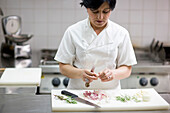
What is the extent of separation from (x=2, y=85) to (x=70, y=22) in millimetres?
1546

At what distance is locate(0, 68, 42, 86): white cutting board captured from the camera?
173cm

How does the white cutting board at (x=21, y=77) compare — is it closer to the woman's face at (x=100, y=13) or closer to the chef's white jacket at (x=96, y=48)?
the chef's white jacket at (x=96, y=48)

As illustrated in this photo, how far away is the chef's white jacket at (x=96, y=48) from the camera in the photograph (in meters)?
1.71

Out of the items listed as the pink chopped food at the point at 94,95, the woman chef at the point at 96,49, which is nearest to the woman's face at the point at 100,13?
the woman chef at the point at 96,49

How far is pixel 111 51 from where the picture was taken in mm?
1721

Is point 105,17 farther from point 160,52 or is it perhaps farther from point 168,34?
point 168,34

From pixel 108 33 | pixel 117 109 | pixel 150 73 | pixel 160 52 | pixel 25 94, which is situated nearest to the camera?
pixel 117 109

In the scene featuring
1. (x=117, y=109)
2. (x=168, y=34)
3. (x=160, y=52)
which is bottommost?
(x=117, y=109)

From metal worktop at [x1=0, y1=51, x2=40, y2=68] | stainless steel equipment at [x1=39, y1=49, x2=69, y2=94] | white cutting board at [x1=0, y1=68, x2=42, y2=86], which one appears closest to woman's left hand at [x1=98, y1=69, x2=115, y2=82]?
white cutting board at [x1=0, y1=68, x2=42, y2=86]

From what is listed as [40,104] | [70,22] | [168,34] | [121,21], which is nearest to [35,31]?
[70,22]

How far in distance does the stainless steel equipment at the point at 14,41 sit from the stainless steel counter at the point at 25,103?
141cm

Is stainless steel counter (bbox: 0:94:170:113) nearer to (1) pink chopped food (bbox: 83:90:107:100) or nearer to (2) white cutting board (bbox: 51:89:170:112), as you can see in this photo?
(2) white cutting board (bbox: 51:89:170:112)

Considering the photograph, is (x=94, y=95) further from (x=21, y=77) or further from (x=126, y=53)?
(x=21, y=77)

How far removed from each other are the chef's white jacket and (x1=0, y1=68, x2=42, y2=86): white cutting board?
0.22 meters
